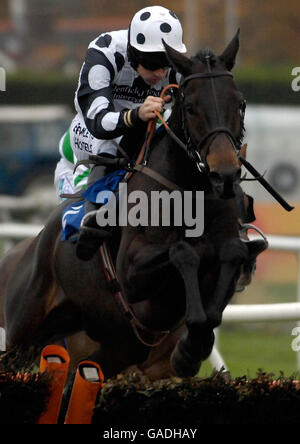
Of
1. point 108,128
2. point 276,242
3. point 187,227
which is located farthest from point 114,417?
point 276,242

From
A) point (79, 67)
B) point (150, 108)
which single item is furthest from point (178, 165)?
point (79, 67)

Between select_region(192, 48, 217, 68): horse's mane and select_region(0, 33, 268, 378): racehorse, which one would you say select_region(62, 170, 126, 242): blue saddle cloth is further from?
select_region(192, 48, 217, 68): horse's mane

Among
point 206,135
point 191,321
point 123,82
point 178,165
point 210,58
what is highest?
point 210,58

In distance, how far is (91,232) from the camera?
4625 mm

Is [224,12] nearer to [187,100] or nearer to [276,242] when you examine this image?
[276,242]

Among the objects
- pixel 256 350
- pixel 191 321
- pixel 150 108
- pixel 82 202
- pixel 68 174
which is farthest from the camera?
pixel 256 350

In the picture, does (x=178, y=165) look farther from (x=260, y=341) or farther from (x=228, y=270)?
(x=260, y=341)

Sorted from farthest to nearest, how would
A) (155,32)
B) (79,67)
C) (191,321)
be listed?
1. (79,67)
2. (155,32)
3. (191,321)

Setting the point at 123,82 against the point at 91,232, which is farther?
the point at 123,82

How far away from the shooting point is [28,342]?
17.8ft

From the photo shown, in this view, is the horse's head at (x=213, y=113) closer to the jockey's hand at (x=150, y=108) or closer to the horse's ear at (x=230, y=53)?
the horse's ear at (x=230, y=53)

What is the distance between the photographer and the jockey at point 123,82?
4535mm

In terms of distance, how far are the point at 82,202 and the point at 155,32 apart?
0.85 metres

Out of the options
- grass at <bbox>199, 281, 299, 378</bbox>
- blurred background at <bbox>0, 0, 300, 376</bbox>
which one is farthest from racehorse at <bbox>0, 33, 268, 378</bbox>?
blurred background at <bbox>0, 0, 300, 376</bbox>
